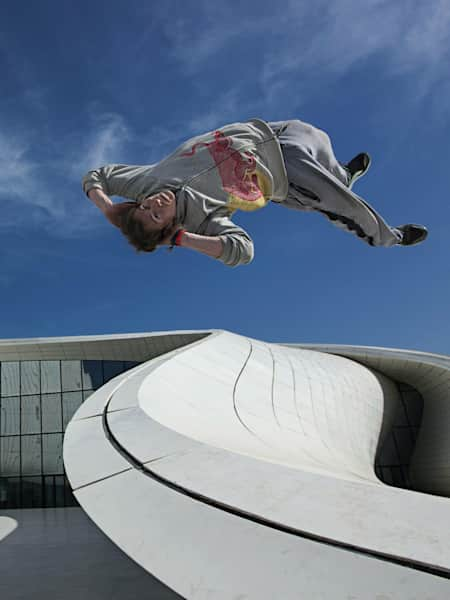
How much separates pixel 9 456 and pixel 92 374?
12.1 feet

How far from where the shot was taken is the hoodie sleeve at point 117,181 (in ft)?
19.9

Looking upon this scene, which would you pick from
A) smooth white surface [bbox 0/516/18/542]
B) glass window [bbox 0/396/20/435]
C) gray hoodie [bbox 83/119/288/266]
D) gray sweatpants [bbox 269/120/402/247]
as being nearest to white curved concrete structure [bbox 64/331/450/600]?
gray hoodie [bbox 83/119/288/266]

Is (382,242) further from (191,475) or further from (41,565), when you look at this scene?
(41,565)

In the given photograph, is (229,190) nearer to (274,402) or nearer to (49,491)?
(274,402)

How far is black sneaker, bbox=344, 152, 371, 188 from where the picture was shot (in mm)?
7734

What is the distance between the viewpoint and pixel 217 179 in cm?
614

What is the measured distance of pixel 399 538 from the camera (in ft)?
6.30

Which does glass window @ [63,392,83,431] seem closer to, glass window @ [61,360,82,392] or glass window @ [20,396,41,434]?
glass window @ [61,360,82,392]

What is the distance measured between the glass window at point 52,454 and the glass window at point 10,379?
199 cm

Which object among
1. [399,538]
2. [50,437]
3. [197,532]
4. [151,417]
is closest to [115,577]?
[151,417]

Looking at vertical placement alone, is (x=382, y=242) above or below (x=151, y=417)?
above

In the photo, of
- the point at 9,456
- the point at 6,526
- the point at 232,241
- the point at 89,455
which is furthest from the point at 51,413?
the point at 89,455

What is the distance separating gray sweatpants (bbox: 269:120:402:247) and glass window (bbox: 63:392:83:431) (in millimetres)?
12246

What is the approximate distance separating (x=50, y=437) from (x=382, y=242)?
43.3 feet
